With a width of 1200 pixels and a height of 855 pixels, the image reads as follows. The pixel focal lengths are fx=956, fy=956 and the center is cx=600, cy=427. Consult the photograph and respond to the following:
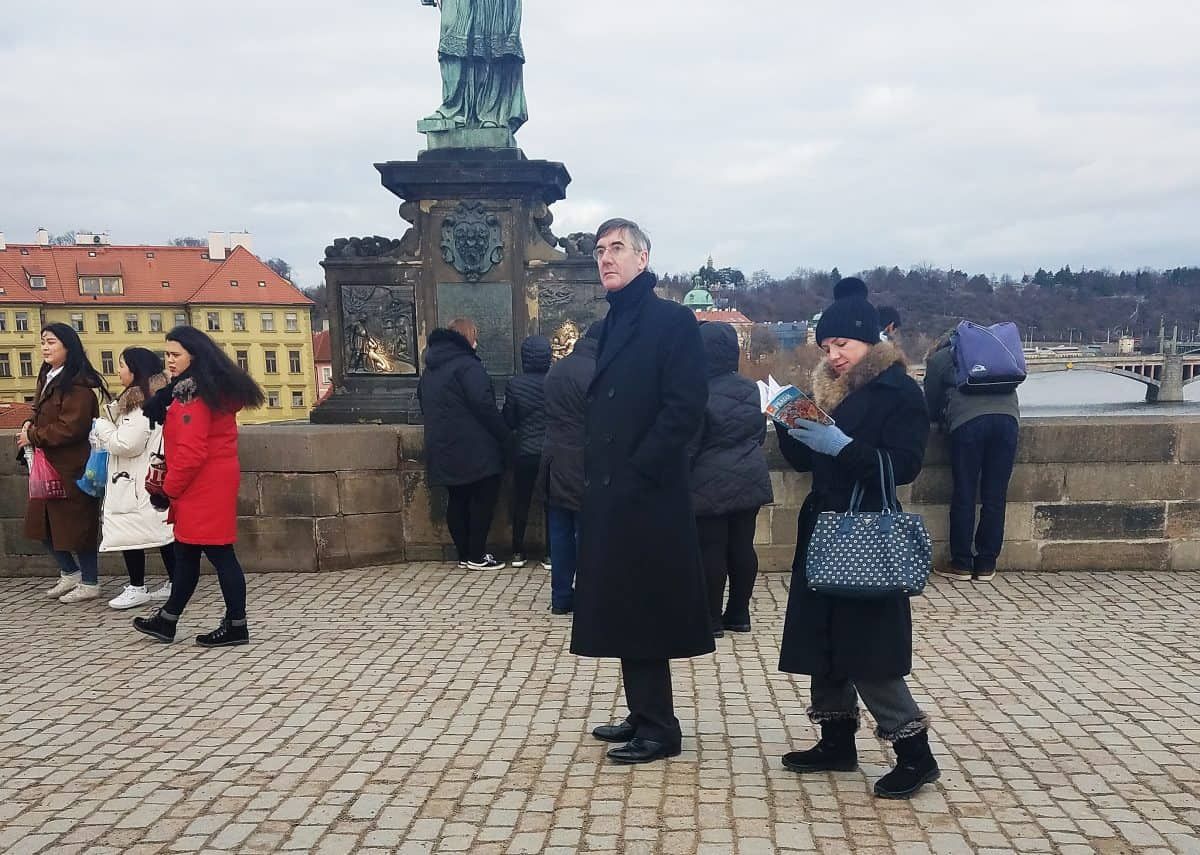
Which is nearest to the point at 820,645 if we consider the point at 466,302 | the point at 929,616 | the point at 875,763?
the point at 875,763

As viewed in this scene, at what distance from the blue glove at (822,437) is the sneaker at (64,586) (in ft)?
19.4

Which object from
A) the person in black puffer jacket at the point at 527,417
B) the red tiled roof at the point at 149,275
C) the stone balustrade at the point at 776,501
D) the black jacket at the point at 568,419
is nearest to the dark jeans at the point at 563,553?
the black jacket at the point at 568,419

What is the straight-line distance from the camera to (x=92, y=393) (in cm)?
671

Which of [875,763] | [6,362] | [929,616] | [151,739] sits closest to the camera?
[875,763]

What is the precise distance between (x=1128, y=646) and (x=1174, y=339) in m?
69.6

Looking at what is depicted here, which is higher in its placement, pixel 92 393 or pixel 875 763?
pixel 92 393

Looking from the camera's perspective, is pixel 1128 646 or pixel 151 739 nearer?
pixel 151 739

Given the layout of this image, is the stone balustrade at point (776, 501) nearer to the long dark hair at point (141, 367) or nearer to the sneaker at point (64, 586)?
the sneaker at point (64, 586)

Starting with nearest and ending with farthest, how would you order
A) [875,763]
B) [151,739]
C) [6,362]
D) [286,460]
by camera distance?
[875,763] → [151,739] → [286,460] → [6,362]

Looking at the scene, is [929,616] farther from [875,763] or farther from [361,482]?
[361,482]

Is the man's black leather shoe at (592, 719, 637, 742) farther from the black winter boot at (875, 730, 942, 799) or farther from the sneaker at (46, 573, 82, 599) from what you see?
the sneaker at (46, 573, 82, 599)

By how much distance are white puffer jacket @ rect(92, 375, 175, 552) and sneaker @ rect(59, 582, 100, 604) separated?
2.75 feet

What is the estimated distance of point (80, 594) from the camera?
687 cm

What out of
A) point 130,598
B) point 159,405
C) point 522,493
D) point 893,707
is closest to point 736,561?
point 522,493
